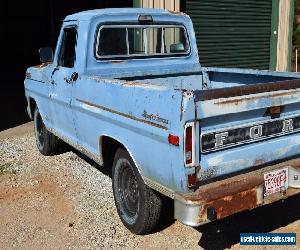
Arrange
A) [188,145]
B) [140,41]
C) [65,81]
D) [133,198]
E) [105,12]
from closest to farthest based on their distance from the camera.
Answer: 1. [188,145]
2. [133,198]
3. [105,12]
4. [65,81]
5. [140,41]

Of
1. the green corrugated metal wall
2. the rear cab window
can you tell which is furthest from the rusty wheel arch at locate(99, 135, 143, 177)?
the green corrugated metal wall

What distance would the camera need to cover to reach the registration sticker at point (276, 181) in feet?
12.2

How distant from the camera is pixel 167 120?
3355mm

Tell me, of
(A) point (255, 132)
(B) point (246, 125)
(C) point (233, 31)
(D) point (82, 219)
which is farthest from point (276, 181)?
(C) point (233, 31)

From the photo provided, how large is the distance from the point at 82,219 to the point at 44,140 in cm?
254

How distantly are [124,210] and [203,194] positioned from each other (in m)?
1.35

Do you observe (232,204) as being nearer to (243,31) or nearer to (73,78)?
(73,78)

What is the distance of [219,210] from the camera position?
344 cm

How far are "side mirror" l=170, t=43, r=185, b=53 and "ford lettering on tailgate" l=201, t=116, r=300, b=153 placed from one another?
7.51 feet

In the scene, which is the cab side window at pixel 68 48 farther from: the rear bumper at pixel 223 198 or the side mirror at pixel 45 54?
the rear bumper at pixel 223 198

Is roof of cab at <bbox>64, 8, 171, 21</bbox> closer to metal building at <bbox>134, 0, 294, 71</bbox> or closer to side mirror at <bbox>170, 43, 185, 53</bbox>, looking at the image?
side mirror at <bbox>170, 43, 185, 53</bbox>

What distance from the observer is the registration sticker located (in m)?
3.73

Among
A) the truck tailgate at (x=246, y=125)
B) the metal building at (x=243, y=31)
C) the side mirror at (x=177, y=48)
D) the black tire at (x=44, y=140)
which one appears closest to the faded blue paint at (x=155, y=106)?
the truck tailgate at (x=246, y=125)

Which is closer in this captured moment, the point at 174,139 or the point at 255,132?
the point at 174,139
